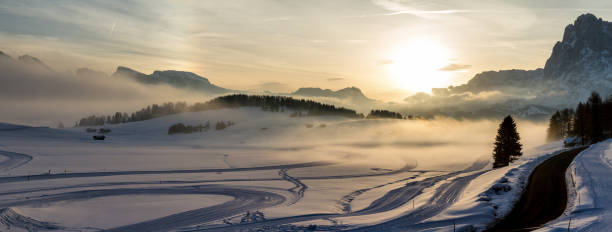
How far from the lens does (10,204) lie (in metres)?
34.8

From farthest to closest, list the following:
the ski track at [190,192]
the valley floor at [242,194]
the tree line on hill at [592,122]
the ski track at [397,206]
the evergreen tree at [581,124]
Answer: the evergreen tree at [581,124] → the tree line on hill at [592,122] → the ski track at [190,192] → the valley floor at [242,194] → the ski track at [397,206]

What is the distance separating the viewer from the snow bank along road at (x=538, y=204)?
948 inches

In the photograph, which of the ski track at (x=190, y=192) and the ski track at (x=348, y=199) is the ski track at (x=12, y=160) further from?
the ski track at (x=348, y=199)

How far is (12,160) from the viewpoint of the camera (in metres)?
70.7

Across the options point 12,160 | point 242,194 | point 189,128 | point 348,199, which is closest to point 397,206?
point 348,199

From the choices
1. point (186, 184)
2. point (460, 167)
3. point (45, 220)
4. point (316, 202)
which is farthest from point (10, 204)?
point (460, 167)

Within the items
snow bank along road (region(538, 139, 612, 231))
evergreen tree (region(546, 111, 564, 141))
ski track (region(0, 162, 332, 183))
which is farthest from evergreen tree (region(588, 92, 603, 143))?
ski track (region(0, 162, 332, 183))

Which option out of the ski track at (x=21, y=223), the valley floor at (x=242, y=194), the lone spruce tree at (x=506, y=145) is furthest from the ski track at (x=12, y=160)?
the lone spruce tree at (x=506, y=145)

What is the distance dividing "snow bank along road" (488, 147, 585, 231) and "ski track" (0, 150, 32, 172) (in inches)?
2804

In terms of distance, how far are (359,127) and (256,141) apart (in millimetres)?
56436

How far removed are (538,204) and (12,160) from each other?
8674 cm

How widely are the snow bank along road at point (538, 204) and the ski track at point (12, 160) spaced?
2804 inches

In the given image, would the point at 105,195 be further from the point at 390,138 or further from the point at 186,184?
the point at 390,138

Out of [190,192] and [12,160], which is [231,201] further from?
[12,160]
